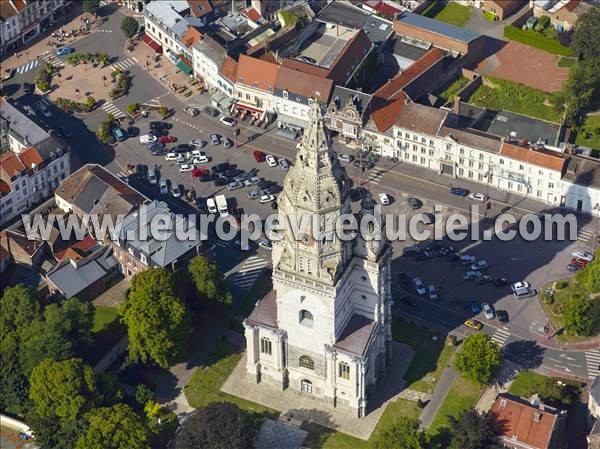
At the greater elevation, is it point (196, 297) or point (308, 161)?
point (308, 161)

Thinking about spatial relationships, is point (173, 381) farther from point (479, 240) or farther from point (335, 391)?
point (479, 240)

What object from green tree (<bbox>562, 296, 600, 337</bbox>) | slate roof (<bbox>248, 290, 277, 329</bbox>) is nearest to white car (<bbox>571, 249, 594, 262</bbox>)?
green tree (<bbox>562, 296, 600, 337</bbox>)

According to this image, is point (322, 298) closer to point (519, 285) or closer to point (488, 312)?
point (488, 312)

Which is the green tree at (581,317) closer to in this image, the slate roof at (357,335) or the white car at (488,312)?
the white car at (488,312)

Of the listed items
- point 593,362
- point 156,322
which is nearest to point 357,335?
point 156,322

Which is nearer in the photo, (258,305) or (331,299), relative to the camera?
(331,299)

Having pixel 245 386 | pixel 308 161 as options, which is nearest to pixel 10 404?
pixel 245 386

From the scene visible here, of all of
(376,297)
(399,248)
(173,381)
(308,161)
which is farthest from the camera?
(399,248)
